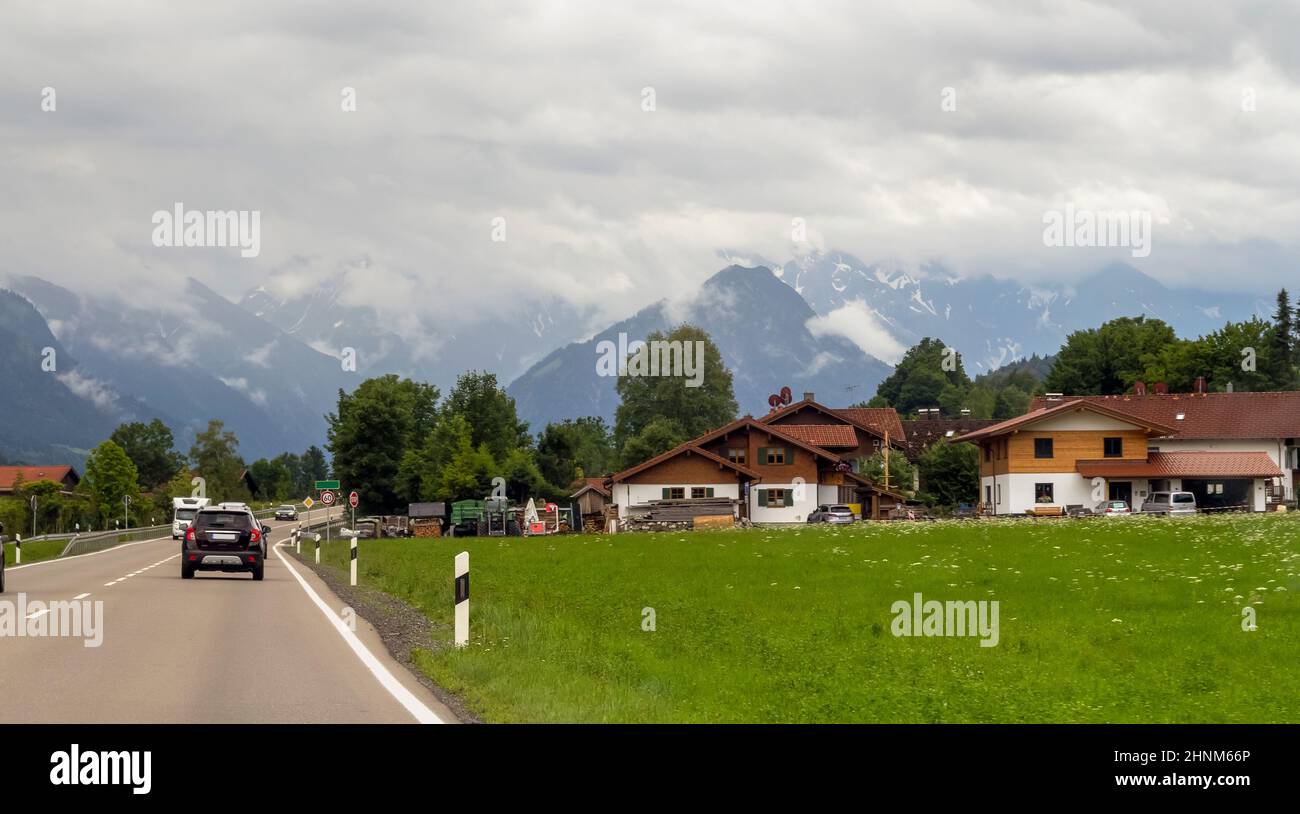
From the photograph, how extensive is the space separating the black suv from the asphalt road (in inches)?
284

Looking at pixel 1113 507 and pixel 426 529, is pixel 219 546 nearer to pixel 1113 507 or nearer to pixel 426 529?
pixel 1113 507

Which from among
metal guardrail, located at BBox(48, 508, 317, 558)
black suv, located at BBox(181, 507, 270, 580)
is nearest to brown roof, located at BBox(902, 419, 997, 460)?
metal guardrail, located at BBox(48, 508, 317, 558)

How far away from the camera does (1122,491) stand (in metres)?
84.4

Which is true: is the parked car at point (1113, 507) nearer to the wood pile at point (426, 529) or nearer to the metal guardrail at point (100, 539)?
the wood pile at point (426, 529)

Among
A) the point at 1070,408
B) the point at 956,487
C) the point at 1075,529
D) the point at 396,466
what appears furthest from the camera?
the point at 396,466

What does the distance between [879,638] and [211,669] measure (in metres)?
8.58

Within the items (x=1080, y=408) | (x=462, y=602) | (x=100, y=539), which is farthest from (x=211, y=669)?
(x=1080, y=408)

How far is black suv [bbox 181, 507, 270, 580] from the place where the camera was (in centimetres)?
3512

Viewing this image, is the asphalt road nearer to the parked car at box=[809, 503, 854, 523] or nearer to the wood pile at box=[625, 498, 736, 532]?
the wood pile at box=[625, 498, 736, 532]

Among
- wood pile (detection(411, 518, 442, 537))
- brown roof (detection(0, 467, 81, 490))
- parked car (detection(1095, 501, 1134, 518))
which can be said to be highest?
brown roof (detection(0, 467, 81, 490))

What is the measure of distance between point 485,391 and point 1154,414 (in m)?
66.4

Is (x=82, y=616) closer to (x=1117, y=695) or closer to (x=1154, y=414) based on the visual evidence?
(x=1117, y=695)
